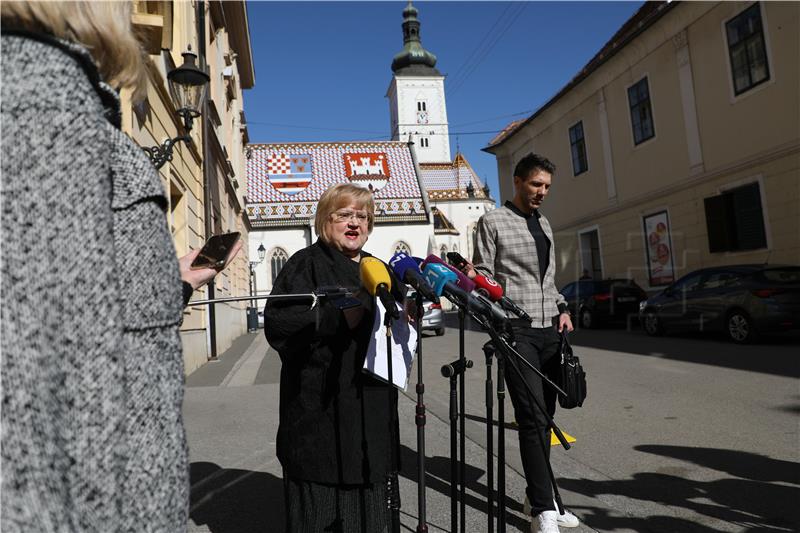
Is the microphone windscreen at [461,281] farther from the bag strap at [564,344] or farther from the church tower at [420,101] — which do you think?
the church tower at [420,101]

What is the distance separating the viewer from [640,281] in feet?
63.4

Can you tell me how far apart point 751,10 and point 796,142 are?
→ 3.57m

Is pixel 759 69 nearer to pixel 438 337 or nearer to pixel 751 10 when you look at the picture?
pixel 751 10

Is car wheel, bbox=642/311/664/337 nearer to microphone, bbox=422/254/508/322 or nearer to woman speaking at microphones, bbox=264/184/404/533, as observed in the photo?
woman speaking at microphones, bbox=264/184/404/533

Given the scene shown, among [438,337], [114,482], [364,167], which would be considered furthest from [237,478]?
[364,167]

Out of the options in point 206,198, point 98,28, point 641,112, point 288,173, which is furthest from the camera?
point 288,173

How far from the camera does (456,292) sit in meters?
1.78

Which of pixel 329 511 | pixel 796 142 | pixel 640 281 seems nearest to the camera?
pixel 329 511

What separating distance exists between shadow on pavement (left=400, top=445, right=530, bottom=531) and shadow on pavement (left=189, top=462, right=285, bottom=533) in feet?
2.82

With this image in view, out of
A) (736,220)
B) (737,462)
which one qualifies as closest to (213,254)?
(737,462)

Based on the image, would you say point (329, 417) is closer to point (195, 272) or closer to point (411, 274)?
point (411, 274)

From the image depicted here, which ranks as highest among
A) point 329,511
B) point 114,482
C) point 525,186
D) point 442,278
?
point 525,186

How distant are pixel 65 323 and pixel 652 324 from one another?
14.1m

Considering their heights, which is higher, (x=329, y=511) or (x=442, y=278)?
(x=442, y=278)
